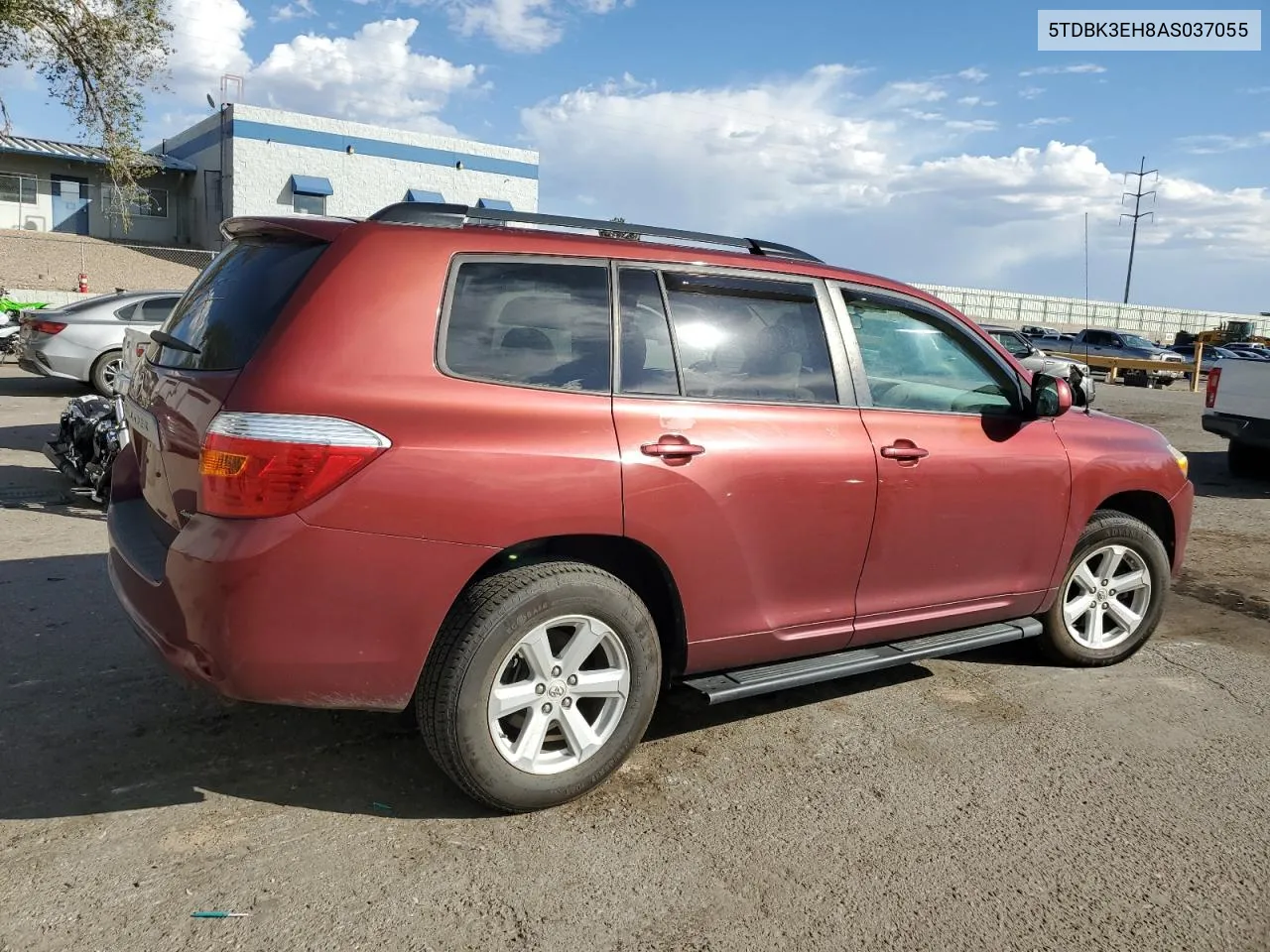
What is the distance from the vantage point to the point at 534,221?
334 centimetres

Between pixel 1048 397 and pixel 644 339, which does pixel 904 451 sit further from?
pixel 644 339

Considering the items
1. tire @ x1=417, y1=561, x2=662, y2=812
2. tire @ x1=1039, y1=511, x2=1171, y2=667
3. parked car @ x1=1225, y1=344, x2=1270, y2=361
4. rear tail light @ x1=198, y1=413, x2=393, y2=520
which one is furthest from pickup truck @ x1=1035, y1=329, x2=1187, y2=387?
rear tail light @ x1=198, y1=413, x2=393, y2=520

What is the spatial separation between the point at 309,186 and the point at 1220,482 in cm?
3558

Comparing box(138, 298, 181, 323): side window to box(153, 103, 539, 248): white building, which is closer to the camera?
box(138, 298, 181, 323): side window

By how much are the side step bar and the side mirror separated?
0.94m

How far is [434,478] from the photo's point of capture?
9.27ft

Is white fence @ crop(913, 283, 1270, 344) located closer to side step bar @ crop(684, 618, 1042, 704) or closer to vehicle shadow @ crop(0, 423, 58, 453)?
A: vehicle shadow @ crop(0, 423, 58, 453)

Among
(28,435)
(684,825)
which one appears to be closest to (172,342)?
(684,825)

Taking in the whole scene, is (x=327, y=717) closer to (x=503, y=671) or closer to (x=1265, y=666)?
(x=503, y=671)

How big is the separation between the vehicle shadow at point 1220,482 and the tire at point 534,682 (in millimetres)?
8945

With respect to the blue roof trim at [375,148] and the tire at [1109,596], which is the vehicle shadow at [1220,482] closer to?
the tire at [1109,596]

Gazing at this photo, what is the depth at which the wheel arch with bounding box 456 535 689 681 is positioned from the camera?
3.07 meters

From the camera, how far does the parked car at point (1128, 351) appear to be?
29.9m

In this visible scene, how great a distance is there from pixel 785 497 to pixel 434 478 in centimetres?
128
